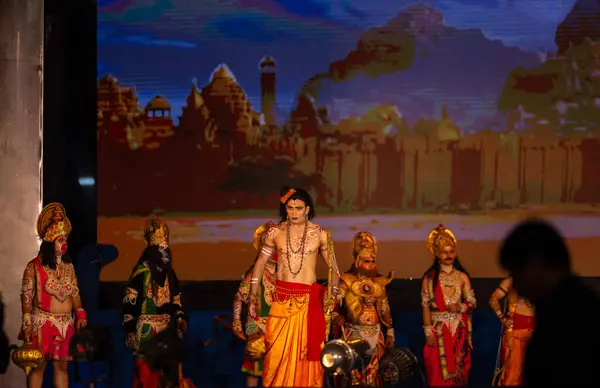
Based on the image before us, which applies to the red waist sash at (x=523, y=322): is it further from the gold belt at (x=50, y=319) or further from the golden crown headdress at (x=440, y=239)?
the gold belt at (x=50, y=319)

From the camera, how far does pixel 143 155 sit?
30.4ft

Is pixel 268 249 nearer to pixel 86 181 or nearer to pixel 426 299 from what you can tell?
pixel 426 299

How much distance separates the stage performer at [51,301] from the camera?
7.46 meters

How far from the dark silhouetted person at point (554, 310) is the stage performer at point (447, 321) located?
167 inches

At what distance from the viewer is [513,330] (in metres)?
7.66

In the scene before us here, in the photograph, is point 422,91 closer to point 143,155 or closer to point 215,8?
point 215,8

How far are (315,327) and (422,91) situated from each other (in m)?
3.01

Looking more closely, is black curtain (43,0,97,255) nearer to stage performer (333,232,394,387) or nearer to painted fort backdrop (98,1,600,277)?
painted fort backdrop (98,1,600,277)


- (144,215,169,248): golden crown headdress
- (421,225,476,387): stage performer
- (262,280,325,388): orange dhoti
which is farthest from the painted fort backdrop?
(262,280,325,388): orange dhoti

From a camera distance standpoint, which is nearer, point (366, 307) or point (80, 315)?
point (80, 315)

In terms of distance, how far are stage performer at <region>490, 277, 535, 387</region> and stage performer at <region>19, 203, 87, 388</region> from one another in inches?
133

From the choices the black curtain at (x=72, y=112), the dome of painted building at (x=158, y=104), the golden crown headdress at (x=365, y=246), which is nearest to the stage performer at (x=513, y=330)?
the golden crown headdress at (x=365, y=246)

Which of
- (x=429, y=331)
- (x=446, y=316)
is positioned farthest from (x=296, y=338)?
(x=446, y=316)

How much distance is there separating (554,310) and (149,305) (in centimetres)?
471
